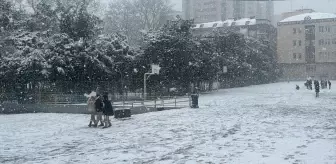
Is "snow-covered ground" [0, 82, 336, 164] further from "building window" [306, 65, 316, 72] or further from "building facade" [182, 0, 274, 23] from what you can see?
"building facade" [182, 0, 274, 23]

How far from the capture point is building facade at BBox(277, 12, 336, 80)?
8788 centimetres

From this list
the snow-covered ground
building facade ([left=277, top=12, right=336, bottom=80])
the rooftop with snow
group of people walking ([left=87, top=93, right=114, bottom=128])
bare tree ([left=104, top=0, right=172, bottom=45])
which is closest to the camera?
the snow-covered ground

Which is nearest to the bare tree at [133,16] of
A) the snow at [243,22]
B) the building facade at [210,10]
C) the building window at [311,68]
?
the snow at [243,22]

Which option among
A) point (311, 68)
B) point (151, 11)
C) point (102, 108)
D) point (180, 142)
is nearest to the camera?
point (180, 142)

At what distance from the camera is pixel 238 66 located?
61.6m

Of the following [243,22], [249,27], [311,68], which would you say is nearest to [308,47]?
[311,68]

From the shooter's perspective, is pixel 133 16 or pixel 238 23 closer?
pixel 133 16

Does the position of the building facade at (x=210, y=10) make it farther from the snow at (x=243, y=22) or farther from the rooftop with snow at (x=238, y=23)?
the snow at (x=243, y=22)

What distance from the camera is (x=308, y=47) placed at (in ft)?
298

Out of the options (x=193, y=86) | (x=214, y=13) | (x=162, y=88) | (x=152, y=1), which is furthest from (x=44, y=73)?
(x=214, y=13)

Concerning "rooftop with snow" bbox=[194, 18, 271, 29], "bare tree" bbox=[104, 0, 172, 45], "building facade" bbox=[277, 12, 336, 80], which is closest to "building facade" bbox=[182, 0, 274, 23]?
"rooftop with snow" bbox=[194, 18, 271, 29]

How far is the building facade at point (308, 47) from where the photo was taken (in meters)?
87.9

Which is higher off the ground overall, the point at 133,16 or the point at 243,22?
the point at 243,22

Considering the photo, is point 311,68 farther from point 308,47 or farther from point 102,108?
point 102,108
